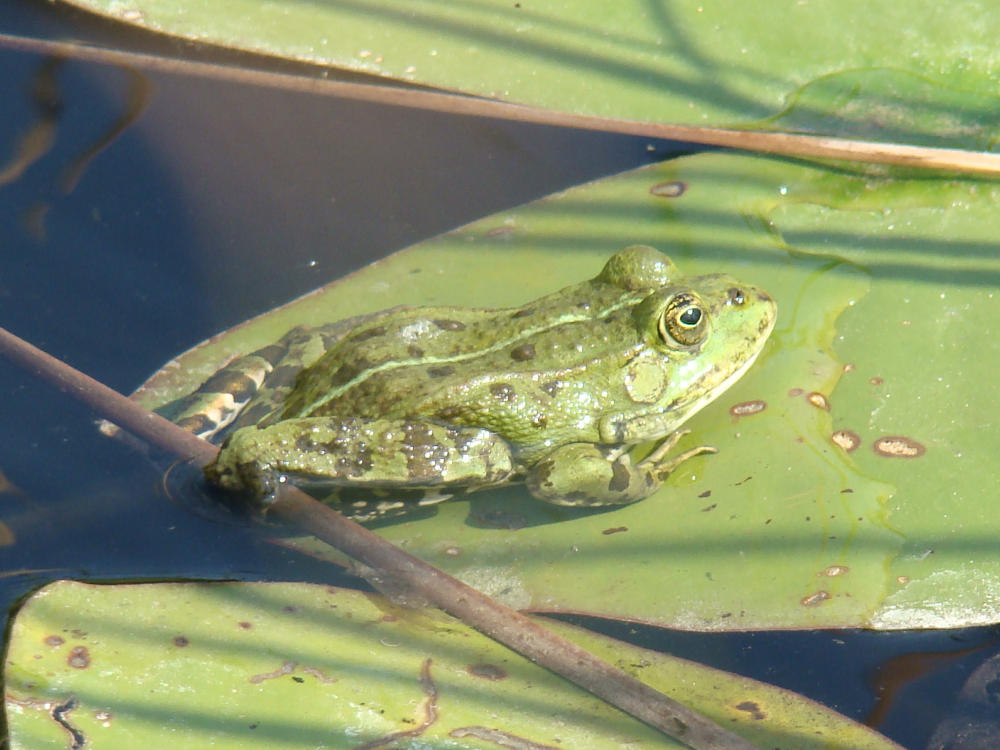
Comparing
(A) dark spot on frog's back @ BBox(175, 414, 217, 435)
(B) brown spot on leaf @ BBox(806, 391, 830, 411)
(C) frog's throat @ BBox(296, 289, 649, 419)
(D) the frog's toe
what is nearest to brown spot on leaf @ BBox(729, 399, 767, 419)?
(B) brown spot on leaf @ BBox(806, 391, 830, 411)

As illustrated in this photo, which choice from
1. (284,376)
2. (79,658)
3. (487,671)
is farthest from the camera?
(284,376)

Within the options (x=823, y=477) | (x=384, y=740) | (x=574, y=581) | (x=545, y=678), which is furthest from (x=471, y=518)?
(x=823, y=477)

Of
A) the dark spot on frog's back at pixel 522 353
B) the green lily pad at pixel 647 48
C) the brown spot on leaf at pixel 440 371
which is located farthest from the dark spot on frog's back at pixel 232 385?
the green lily pad at pixel 647 48

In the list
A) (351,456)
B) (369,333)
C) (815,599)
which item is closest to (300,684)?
(351,456)

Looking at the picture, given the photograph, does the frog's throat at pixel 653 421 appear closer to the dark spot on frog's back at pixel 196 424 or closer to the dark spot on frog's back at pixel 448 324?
the dark spot on frog's back at pixel 448 324

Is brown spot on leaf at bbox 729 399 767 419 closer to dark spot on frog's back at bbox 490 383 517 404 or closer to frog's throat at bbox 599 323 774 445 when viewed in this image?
frog's throat at bbox 599 323 774 445

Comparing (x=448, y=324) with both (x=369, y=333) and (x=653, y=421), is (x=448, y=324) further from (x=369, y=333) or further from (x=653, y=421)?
(x=653, y=421)

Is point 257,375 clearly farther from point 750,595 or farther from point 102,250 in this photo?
point 750,595
